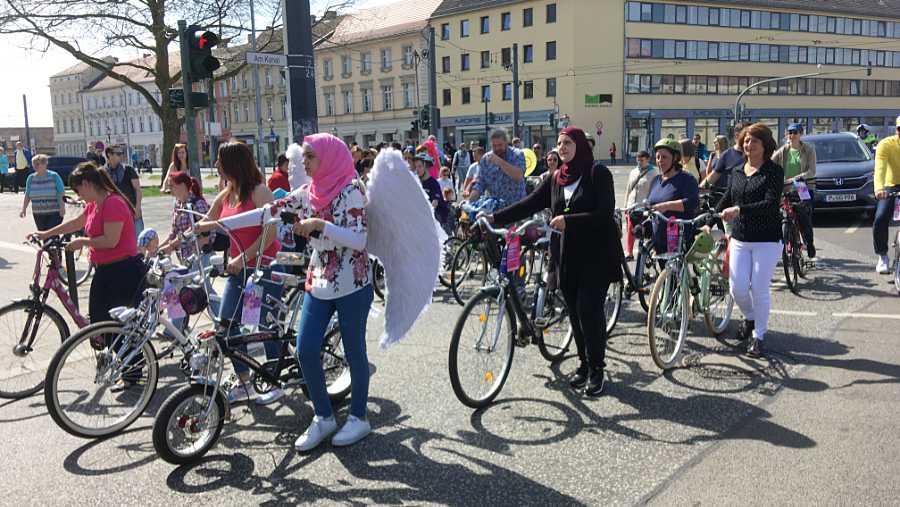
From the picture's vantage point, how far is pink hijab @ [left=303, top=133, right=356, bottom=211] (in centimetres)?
388

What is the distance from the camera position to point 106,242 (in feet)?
16.5

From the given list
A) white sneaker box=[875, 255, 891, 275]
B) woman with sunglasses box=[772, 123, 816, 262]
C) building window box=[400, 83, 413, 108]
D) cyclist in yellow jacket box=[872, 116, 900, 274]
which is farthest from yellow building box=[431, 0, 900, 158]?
cyclist in yellow jacket box=[872, 116, 900, 274]

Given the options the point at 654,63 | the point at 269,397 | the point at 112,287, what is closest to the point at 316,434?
the point at 269,397

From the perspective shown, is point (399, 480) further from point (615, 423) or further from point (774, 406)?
point (774, 406)

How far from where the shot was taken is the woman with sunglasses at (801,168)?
855 cm

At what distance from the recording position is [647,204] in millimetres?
6500

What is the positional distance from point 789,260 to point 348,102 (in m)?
64.4

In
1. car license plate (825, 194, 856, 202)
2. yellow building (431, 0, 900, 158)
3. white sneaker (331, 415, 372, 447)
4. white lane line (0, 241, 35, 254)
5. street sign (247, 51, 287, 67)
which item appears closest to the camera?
white sneaker (331, 415, 372, 447)

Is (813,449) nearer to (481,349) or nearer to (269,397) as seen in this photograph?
(481,349)

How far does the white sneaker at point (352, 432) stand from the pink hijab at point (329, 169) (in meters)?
1.32

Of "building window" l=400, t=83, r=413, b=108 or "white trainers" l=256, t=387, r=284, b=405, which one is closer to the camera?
"white trainers" l=256, t=387, r=284, b=405

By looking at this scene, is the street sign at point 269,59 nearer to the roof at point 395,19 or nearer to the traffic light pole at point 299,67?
the traffic light pole at point 299,67

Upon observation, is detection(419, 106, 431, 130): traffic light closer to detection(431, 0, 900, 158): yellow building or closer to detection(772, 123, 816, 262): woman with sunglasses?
detection(772, 123, 816, 262): woman with sunglasses

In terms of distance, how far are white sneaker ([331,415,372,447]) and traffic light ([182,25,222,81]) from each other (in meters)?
6.30
